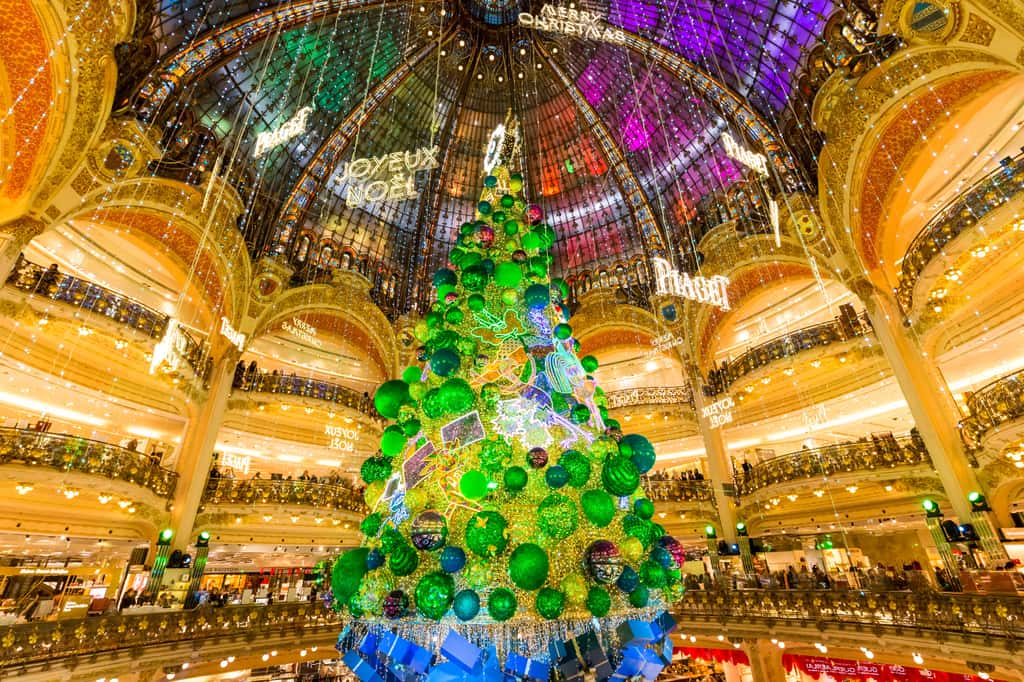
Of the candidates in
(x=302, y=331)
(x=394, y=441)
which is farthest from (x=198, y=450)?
(x=394, y=441)

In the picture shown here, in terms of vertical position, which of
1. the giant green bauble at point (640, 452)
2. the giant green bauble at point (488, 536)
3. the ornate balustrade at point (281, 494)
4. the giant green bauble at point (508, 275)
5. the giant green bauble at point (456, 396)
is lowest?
the giant green bauble at point (488, 536)

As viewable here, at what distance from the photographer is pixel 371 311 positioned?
2116 cm

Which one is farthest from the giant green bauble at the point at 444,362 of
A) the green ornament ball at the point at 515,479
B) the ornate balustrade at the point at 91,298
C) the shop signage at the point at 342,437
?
the shop signage at the point at 342,437

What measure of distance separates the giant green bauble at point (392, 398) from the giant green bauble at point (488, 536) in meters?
1.44

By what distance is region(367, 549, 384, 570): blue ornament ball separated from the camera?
3203mm

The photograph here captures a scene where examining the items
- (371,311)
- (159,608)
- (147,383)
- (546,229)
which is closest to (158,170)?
(147,383)

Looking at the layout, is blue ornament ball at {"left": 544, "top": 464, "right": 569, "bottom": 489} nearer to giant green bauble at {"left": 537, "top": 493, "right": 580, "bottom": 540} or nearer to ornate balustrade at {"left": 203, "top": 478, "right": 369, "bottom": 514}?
giant green bauble at {"left": 537, "top": 493, "right": 580, "bottom": 540}

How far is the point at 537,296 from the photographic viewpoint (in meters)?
4.13

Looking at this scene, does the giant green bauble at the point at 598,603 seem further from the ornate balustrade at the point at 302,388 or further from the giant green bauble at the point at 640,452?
the ornate balustrade at the point at 302,388

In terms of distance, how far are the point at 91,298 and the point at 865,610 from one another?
2108 cm

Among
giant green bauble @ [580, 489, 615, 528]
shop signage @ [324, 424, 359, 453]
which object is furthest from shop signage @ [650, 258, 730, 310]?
shop signage @ [324, 424, 359, 453]

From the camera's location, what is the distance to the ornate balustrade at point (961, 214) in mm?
10062

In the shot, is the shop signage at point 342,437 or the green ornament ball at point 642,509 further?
the shop signage at point 342,437

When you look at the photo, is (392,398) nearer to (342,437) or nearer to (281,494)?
(281,494)
